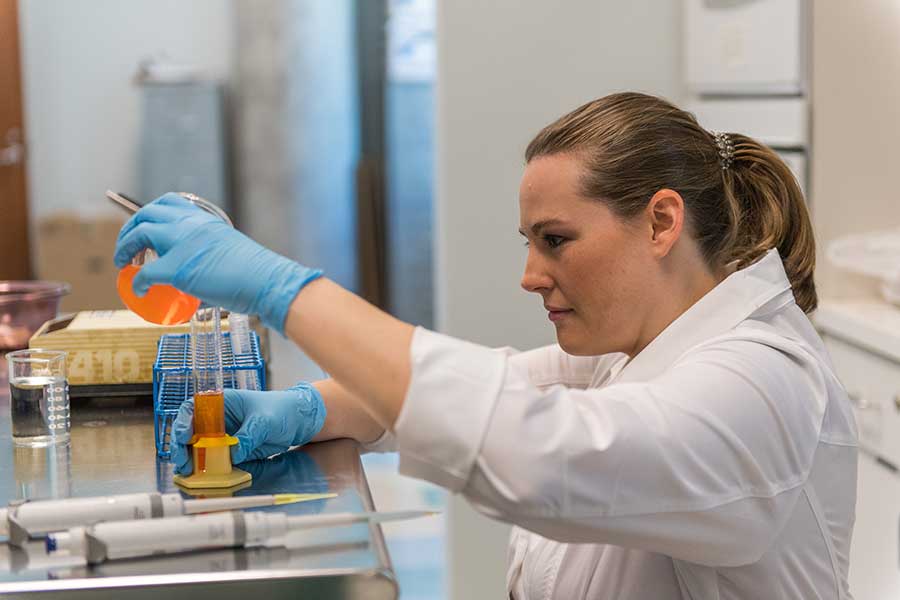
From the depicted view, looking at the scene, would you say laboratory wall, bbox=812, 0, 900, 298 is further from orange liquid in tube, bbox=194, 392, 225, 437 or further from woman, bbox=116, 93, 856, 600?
orange liquid in tube, bbox=194, 392, 225, 437

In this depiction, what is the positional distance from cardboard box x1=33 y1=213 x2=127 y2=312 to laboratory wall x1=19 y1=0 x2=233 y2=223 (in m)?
0.47

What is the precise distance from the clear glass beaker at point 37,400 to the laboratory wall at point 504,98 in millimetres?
1461

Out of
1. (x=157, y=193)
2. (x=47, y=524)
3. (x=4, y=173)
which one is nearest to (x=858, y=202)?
(x=47, y=524)

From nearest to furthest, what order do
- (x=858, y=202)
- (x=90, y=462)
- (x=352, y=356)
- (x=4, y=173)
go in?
(x=352, y=356), (x=90, y=462), (x=858, y=202), (x=4, y=173)

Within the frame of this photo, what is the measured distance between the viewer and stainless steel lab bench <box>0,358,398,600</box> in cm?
99

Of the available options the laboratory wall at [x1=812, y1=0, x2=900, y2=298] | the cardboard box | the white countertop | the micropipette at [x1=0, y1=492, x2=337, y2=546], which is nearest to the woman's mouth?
the micropipette at [x1=0, y1=492, x2=337, y2=546]

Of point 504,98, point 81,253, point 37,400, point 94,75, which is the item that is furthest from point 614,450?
point 94,75

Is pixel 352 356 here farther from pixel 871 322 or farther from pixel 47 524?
pixel 871 322

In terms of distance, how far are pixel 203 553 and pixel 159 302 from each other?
0.37 metres

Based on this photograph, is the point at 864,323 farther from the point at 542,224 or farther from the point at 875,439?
the point at 542,224

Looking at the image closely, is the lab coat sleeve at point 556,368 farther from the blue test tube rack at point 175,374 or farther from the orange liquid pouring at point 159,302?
the orange liquid pouring at point 159,302

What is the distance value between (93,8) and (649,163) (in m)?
5.79

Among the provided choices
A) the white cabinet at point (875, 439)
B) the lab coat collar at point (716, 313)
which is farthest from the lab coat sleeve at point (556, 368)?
the white cabinet at point (875, 439)

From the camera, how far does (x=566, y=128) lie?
1335 mm
